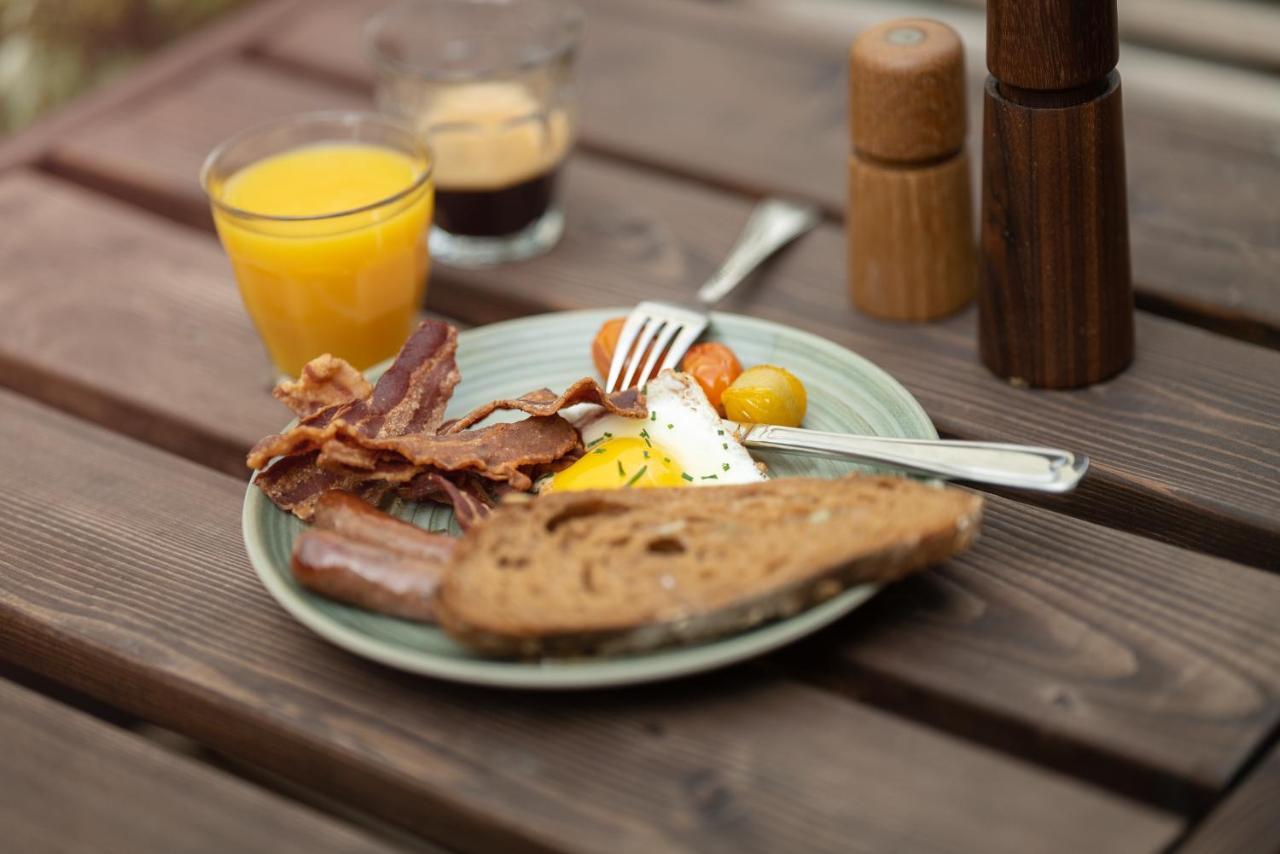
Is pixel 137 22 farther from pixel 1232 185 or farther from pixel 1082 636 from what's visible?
pixel 1082 636

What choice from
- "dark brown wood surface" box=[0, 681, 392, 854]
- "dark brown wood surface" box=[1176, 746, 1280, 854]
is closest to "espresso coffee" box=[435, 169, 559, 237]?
"dark brown wood surface" box=[0, 681, 392, 854]

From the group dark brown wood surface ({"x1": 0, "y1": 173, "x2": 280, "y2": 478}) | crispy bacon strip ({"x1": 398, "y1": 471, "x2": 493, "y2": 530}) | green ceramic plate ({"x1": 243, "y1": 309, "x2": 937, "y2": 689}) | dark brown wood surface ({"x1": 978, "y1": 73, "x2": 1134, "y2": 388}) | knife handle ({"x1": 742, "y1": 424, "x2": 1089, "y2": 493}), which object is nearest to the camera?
green ceramic plate ({"x1": 243, "y1": 309, "x2": 937, "y2": 689})

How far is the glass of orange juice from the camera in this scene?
1.97 metres

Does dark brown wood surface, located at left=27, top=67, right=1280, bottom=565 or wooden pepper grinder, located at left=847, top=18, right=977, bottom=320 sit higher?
wooden pepper grinder, located at left=847, top=18, right=977, bottom=320

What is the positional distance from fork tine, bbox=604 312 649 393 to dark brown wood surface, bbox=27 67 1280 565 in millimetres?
264

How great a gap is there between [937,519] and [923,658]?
0.15 metres

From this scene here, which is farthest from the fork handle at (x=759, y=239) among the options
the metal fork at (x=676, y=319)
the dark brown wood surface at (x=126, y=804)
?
the dark brown wood surface at (x=126, y=804)

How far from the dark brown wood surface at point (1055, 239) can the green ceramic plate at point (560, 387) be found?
240 millimetres

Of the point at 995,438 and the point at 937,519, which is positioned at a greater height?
the point at 937,519

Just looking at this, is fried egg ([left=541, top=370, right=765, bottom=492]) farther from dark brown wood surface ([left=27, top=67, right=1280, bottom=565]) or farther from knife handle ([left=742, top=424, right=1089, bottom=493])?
dark brown wood surface ([left=27, top=67, right=1280, bottom=565])

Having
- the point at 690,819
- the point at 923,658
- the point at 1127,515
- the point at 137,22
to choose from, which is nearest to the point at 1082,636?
the point at 923,658

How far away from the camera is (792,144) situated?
8.69ft

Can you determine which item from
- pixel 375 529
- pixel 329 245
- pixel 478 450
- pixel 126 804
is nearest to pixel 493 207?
pixel 329 245

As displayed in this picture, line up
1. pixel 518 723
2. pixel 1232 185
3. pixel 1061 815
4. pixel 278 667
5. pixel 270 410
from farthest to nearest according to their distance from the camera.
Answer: pixel 1232 185
pixel 270 410
pixel 278 667
pixel 518 723
pixel 1061 815
